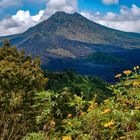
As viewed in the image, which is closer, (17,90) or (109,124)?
(109,124)

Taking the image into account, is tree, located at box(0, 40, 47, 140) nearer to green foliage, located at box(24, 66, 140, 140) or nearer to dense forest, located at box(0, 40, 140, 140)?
dense forest, located at box(0, 40, 140, 140)

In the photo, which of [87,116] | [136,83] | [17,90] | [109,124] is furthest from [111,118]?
[17,90]

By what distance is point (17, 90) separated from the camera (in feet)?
76.1

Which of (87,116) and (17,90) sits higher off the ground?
(87,116)

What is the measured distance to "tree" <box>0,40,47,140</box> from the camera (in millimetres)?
6566

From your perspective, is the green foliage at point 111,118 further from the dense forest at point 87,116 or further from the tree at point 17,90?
the tree at point 17,90

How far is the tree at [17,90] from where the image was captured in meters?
6.57

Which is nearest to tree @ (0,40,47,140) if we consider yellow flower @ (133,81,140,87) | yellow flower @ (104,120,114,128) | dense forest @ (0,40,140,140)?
dense forest @ (0,40,140,140)

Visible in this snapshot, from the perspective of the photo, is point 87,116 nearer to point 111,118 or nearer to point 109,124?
point 111,118

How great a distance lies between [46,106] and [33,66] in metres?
28.6

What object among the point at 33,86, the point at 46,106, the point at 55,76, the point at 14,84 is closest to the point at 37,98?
the point at 46,106

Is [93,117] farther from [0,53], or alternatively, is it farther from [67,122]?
[0,53]

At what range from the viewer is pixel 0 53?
114 feet

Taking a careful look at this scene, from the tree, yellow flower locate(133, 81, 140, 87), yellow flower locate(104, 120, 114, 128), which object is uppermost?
yellow flower locate(133, 81, 140, 87)
